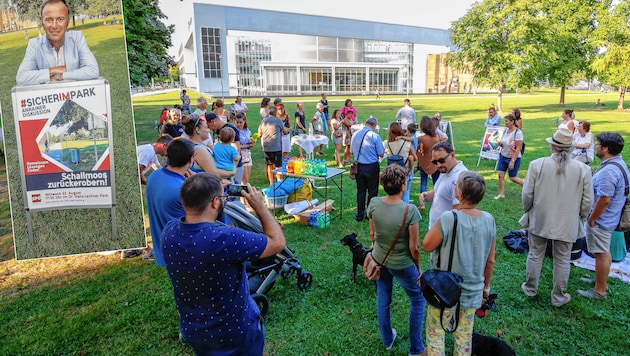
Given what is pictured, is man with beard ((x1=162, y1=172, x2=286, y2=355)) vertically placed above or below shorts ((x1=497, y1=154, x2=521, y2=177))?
above

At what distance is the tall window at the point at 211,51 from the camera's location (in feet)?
194

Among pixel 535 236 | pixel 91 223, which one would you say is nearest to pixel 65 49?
pixel 91 223

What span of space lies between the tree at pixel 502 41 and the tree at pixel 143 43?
26.7 meters

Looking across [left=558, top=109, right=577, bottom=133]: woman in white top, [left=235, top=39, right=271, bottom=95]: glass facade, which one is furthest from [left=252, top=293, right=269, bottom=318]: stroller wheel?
[left=235, top=39, right=271, bottom=95]: glass facade

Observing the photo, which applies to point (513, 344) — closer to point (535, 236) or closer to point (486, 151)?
point (535, 236)

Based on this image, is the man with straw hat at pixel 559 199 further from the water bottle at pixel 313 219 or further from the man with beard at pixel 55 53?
the man with beard at pixel 55 53

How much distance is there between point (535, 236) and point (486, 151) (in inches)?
330

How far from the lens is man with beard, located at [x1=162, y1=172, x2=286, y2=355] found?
6.25ft

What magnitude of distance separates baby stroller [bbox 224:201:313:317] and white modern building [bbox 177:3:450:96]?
53283mm

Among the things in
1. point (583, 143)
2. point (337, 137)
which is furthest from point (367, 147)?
point (337, 137)

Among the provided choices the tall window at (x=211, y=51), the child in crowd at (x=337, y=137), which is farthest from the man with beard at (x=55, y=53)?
the tall window at (x=211, y=51)

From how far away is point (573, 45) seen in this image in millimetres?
33938

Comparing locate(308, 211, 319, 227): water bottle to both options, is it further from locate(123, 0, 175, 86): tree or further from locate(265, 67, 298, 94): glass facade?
locate(265, 67, 298, 94): glass facade

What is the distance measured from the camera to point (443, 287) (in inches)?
101
